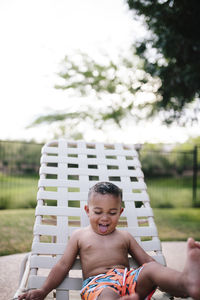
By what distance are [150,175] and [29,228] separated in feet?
16.6

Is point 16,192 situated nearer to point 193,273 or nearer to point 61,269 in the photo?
point 61,269

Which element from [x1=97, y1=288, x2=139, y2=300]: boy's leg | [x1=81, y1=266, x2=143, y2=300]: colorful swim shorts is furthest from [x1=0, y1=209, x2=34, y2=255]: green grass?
[x1=97, y1=288, x2=139, y2=300]: boy's leg

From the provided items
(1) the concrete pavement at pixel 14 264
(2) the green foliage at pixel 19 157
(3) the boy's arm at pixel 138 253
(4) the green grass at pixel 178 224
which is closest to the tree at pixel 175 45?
(4) the green grass at pixel 178 224

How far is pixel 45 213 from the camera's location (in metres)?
2.32

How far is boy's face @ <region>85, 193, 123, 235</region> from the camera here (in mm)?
1981

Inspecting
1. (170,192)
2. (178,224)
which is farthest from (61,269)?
(170,192)

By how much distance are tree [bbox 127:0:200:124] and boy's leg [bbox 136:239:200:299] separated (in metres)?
5.03

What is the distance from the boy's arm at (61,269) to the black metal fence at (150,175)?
18.7ft

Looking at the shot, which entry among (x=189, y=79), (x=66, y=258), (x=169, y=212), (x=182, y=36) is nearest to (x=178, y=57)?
(x=182, y=36)

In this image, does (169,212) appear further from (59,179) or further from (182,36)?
(59,179)

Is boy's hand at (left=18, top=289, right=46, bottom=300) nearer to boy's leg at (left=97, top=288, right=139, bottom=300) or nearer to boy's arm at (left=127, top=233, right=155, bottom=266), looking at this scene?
boy's leg at (left=97, top=288, right=139, bottom=300)

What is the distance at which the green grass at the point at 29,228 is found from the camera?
477 cm

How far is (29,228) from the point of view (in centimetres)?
571

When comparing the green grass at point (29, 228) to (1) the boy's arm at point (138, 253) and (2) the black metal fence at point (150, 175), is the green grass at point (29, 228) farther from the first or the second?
(1) the boy's arm at point (138, 253)
